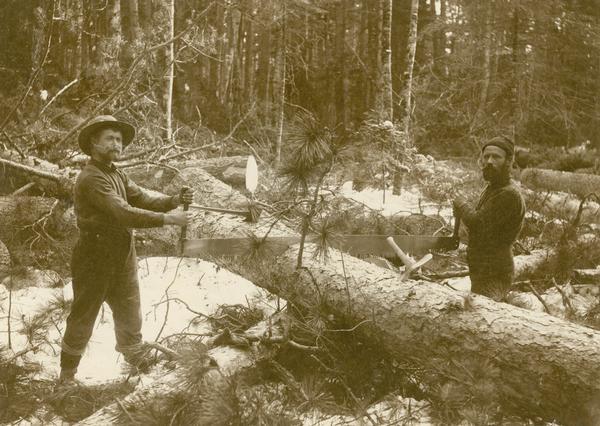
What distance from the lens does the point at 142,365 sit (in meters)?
3.18

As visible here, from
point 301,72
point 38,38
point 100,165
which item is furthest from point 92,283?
point 301,72

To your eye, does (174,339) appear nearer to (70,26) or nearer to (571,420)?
(571,420)

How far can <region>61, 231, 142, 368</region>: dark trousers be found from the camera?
3174 millimetres

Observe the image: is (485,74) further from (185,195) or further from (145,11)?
(185,195)

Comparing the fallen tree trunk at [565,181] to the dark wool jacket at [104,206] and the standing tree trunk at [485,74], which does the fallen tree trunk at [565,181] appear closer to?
the standing tree trunk at [485,74]

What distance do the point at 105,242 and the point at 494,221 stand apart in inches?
91.5

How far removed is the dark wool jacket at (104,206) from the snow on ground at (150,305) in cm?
52

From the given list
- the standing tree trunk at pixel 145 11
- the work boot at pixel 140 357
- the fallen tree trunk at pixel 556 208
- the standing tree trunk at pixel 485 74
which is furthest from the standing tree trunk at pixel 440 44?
the work boot at pixel 140 357

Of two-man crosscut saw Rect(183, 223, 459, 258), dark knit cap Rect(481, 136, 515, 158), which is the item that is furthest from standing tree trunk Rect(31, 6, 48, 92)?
dark knit cap Rect(481, 136, 515, 158)

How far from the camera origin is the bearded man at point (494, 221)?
3.57m

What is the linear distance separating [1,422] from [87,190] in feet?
3.91

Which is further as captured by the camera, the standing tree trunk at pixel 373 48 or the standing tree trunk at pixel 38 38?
the standing tree trunk at pixel 373 48

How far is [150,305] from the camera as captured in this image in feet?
11.9

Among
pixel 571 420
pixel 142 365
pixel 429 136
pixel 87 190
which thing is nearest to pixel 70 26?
pixel 87 190
